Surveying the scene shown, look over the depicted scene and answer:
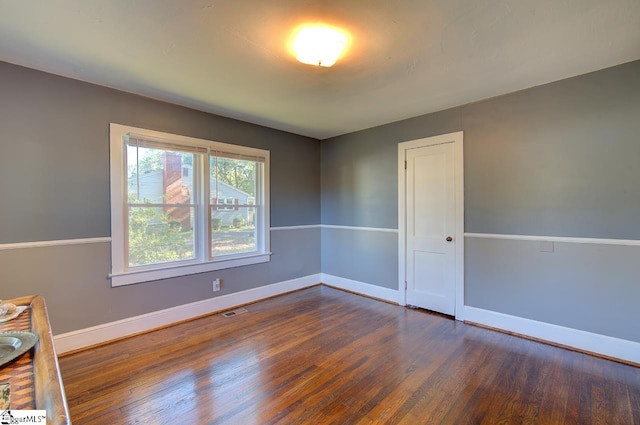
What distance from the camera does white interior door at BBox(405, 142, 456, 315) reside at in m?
3.43

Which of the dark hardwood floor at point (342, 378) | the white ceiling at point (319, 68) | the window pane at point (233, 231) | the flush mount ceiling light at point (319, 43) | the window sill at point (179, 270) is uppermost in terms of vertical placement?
the white ceiling at point (319, 68)

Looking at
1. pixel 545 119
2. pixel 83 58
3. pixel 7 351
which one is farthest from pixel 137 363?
pixel 545 119

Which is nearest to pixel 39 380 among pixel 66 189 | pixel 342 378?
pixel 342 378

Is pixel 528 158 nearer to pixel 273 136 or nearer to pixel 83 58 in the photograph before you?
pixel 273 136

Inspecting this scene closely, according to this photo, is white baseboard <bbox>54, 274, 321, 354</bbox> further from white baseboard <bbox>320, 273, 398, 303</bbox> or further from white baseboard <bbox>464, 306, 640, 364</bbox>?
white baseboard <bbox>464, 306, 640, 364</bbox>

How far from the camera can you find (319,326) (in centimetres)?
320

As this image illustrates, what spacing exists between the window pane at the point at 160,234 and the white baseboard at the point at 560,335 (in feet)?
10.8

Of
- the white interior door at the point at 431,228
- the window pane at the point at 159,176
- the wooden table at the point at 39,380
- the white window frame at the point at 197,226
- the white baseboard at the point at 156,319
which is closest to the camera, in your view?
the wooden table at the point at 39,380

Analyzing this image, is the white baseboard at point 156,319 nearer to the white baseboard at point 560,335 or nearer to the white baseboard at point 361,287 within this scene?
the white baseboard at point 361,287

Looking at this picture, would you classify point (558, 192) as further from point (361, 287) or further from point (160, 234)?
point (160, 234)

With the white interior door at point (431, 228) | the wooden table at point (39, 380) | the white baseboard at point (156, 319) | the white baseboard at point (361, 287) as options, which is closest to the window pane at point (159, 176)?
the white baseboard at point (156, 319)

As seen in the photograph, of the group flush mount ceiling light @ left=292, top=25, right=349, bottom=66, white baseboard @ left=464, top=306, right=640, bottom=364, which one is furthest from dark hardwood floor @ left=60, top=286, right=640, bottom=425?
flush mount ceiling light @ left=292, top=25, right=349, bottom=66

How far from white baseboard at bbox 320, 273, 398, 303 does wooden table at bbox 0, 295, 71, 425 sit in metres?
3.55

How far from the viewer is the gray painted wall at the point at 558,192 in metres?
2.43
